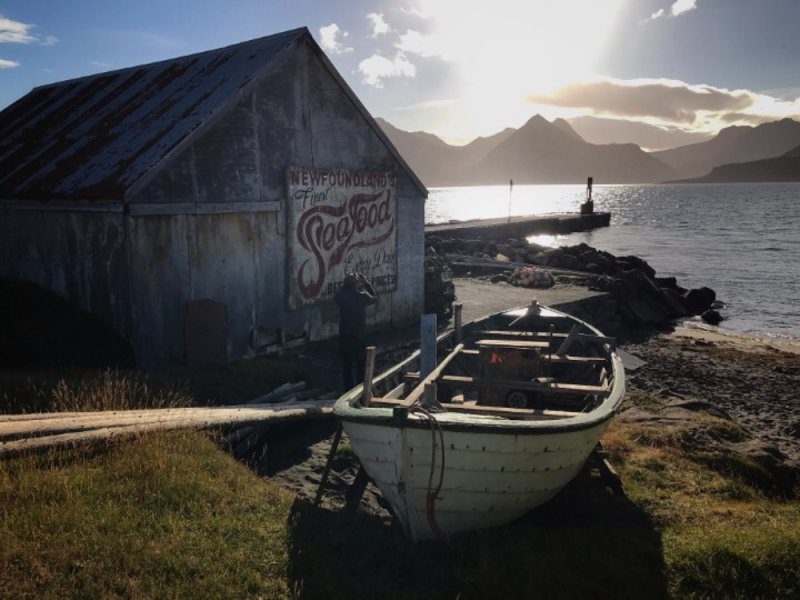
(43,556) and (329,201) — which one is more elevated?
(329,201)

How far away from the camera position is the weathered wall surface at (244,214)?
10648mm

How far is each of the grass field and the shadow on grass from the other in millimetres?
16

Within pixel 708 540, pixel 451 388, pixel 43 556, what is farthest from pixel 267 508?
pixel 708 540

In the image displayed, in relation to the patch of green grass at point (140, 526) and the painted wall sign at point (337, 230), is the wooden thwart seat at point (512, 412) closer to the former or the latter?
the patch of green grass at point (140, 526)

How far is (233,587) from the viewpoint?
505 centimetres

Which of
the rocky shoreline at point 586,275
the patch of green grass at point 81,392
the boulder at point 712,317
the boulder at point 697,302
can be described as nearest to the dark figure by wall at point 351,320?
the patch of green grass at point 81,392

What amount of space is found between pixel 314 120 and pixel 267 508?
9.58 meters

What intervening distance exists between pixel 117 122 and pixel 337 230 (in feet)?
18.1

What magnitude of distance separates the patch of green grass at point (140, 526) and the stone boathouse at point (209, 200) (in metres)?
4.66

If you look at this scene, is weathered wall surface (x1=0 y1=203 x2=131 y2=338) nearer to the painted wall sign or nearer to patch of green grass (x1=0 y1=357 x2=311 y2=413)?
patch of green grass (x1=0 y1=357 x2=311 y2=413)

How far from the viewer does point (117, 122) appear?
1330cm

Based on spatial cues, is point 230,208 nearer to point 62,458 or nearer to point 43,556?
point 62,458

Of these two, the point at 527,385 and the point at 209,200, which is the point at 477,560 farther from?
the point at 209,200

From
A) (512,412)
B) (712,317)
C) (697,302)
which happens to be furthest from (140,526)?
(697,302)
